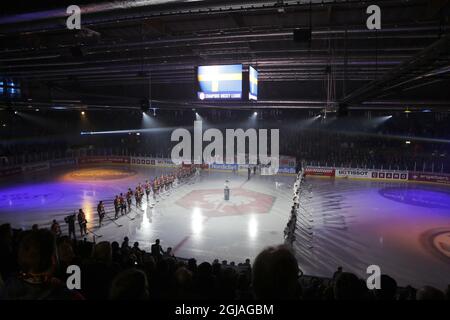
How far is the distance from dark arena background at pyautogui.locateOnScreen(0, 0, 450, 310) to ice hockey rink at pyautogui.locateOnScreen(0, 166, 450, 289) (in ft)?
0.40

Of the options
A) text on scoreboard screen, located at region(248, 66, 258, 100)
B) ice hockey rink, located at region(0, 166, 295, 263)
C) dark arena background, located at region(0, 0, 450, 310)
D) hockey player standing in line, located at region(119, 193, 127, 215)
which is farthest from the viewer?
hockey player standing in line, located at region(119, 193, 127, 215)

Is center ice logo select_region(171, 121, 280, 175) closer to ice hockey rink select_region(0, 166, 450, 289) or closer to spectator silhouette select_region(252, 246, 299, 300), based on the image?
ice hockey rink select_region(0, 166, 450, 289)

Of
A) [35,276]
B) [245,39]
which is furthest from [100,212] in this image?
[35,276]

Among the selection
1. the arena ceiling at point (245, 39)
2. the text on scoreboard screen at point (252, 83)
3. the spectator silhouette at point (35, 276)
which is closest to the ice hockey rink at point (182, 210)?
the text on scoreboard screen at point (252, 83)

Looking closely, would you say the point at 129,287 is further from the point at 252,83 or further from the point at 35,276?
the point at 252,83

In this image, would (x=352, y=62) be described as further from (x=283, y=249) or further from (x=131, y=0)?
(x=283, y=249)

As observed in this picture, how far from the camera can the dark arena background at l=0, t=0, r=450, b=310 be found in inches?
204

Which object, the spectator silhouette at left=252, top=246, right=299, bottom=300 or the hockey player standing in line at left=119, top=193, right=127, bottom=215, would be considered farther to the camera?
the hockey player standing in line at left=119, top=193, right=127, bottom=215

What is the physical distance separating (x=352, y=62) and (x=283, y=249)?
1380 cm

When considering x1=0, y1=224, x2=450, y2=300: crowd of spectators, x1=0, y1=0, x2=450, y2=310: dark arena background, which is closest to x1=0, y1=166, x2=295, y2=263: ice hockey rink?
x1=0, y1=0, x2=450, y2=310: dark arena background

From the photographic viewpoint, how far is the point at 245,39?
35.7ft

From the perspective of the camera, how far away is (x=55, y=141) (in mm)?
40406

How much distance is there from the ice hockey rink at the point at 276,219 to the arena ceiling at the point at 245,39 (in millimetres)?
6030
